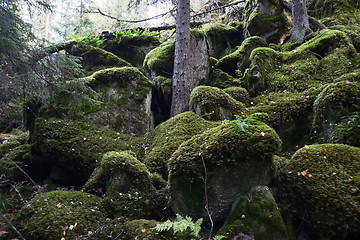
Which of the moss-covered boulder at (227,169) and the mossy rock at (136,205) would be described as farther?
the mossy rock at (136,205)

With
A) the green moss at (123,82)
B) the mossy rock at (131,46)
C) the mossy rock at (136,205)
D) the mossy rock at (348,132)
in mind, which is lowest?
the mossy rock at (136,205)

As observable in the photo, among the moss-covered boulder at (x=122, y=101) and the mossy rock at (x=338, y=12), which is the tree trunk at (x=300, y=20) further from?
the moss-covered boulder at (x=122, y=101)

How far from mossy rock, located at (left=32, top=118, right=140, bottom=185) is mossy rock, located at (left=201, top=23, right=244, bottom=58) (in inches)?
251

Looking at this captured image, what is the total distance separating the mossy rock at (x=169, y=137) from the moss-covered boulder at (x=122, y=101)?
0.90 metres

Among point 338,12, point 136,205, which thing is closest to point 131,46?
point 136,205

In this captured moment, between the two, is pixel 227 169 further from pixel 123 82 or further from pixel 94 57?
pixel 94 57

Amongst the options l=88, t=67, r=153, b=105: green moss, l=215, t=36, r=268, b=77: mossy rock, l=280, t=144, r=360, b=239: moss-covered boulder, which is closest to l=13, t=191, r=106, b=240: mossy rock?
l=280, t=144, r=360, b=239: moss-covered boulder

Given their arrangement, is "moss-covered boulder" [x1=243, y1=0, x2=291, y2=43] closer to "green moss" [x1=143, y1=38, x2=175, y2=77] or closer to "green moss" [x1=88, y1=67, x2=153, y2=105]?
"green moss" [x1=143, y1=38, x2=175, y2=77]

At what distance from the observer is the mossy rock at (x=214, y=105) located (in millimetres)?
5367

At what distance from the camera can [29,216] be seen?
10.3 feet

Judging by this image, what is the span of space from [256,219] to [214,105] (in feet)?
10.1

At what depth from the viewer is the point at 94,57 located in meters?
8.05

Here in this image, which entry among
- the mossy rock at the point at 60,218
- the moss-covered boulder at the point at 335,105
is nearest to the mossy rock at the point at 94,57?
the mossy rock at the point at 60,218

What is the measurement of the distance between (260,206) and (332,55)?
16.5ft
